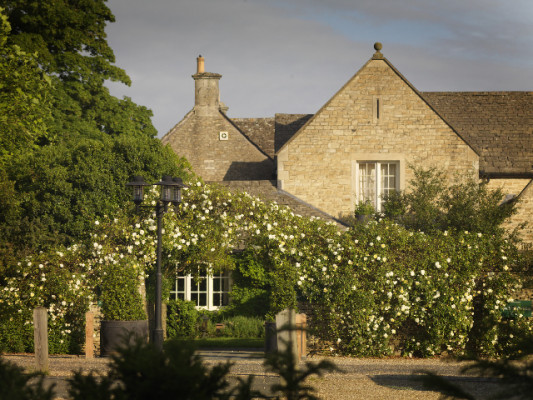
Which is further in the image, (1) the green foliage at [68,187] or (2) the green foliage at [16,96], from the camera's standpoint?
(1) the green foliage at [68,187]

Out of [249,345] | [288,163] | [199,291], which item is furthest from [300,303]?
[288,163]

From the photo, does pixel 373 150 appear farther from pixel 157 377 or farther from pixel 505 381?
pixel 505 381

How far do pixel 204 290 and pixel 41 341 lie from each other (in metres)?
9.61

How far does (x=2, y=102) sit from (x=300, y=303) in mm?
8935

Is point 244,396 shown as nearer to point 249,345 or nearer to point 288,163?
point 249,345

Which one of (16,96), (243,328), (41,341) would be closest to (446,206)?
(243,328)

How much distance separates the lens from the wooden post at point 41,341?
13469 mm

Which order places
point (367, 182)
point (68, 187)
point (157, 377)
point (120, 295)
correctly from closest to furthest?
point (157, 377), point (120, 295), point (68, 187), point (367, 182)

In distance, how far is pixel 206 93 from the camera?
115 ft

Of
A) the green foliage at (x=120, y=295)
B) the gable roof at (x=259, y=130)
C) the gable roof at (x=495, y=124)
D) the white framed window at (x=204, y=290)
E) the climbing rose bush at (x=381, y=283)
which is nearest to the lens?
the climbing rose bush at (x=381, y=283)

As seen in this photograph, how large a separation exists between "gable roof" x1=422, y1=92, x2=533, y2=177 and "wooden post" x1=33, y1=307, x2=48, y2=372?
61.9 feet

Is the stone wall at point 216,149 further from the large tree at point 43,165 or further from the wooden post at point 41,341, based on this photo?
the wooden post at point 41,341

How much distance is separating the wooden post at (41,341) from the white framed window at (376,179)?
16.0 metres

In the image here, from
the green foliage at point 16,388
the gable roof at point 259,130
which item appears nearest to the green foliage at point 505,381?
the green foliage at point 16,388
